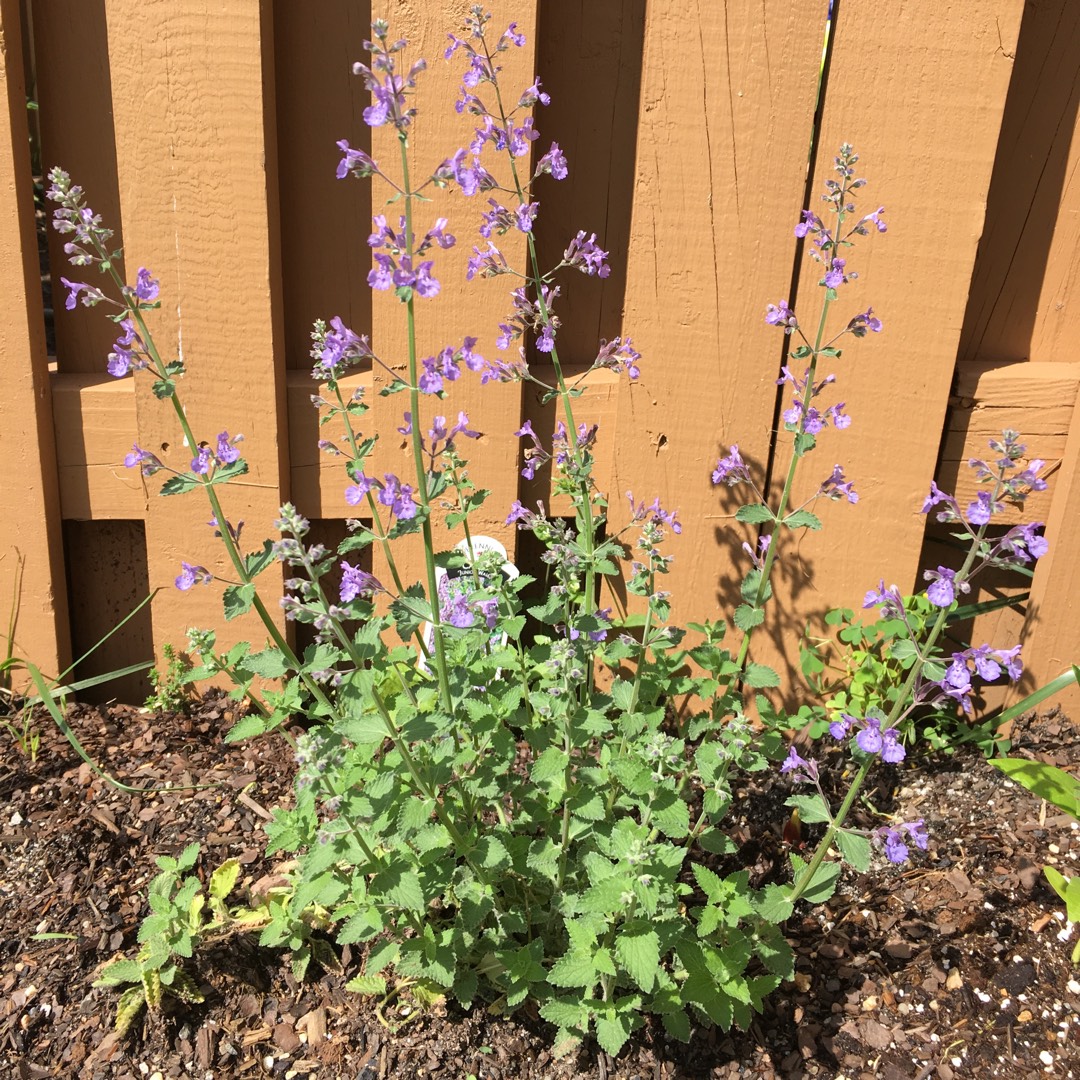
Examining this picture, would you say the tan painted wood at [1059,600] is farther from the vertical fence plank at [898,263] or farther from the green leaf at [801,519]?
the green leaf at [801,519]

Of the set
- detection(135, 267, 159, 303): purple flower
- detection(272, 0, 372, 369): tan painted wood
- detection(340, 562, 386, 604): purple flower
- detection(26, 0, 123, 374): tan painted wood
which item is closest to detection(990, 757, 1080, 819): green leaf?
detection(340, 562, 386, 604): purple flower

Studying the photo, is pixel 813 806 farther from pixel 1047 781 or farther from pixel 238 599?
pixel 238 599

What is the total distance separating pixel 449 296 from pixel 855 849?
1765mm

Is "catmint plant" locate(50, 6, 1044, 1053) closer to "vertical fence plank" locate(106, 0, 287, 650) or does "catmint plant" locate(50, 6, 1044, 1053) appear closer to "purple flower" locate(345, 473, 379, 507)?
"purple flower" locate(345, 473, 379, 507)

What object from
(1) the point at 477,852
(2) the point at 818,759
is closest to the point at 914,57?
(2) the point at 818,759

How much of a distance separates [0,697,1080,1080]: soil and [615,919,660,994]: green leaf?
1.63 feet

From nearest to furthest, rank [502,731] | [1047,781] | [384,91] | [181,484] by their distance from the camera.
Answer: [384,91] → [181,484] → [502,731] → [1047,781]

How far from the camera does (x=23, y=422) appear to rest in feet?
9.43

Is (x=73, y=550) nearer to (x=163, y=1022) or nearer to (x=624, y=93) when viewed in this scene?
(x=163, y=1022)

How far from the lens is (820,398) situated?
2941mm

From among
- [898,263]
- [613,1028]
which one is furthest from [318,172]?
[613,1028]

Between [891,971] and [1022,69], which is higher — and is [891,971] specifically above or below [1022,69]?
below

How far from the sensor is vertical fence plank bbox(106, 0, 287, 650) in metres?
2.62

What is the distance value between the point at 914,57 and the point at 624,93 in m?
0.77
